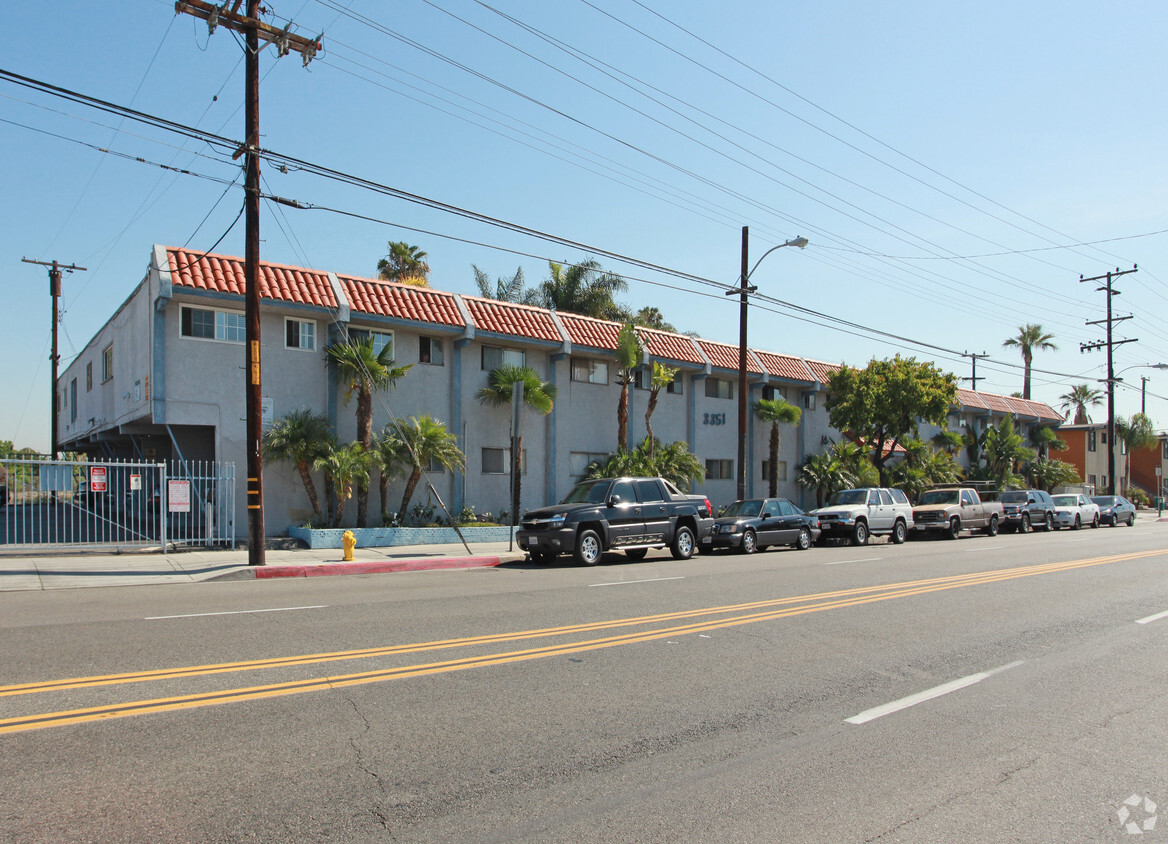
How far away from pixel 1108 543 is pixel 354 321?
22746mm

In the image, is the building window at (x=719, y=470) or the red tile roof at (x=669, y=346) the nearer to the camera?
the red tile roof at (x=669, y=346)

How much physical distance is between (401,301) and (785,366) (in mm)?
17944

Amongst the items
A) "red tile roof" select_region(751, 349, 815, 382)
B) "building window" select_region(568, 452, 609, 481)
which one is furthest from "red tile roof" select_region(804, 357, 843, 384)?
"building window" select_region(568, 452, 609, 481)

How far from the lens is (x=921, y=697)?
656 cm

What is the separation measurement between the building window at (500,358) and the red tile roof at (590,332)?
1.72 meters

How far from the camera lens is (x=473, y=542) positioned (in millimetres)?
21766

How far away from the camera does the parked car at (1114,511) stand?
127 feet

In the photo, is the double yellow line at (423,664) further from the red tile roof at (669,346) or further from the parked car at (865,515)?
the red tile roof at (669,346)

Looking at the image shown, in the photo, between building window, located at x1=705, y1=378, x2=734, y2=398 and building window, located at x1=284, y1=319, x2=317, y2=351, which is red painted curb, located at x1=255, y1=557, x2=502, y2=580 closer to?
building window, located at x1=284, y1=319, x2=317, y2=351

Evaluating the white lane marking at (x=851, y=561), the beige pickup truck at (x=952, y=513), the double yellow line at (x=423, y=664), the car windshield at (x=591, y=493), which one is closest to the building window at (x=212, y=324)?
the car windshield at (x=591, y=493)

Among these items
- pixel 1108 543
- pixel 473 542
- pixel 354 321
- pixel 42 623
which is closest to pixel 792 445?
A: pixel 1108 543

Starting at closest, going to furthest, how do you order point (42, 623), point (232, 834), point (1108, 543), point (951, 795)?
point (232, 834)
point (951, 795)
point (42, 623)
point (1108, 543)

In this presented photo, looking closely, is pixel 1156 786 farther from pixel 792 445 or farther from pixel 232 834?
pixel 792 445

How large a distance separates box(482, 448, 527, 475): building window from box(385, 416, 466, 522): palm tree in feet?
9.34
